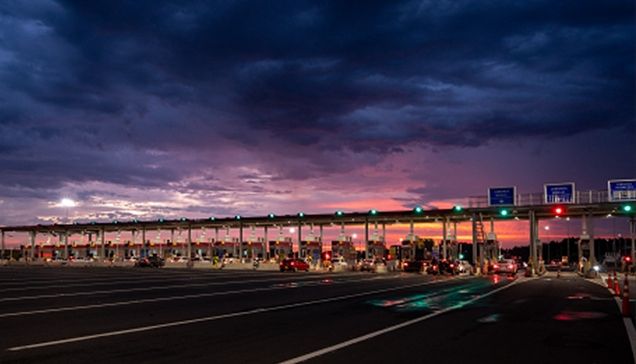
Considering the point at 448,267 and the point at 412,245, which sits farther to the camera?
the point at 412,245

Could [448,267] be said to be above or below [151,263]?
A: above

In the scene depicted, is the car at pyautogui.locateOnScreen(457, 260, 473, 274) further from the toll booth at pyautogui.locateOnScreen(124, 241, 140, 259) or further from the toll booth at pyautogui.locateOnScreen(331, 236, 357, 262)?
the toll booth at pyautogui.locateOnScreen(124, 241, 140, 259)

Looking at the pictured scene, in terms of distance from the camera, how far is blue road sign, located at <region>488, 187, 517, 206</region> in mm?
61719

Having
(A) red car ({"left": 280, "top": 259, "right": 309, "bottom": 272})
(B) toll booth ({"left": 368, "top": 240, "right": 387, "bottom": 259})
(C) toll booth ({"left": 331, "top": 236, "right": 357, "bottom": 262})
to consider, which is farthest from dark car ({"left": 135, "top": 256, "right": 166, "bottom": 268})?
(B) toll booth ({"left": 368, "top": 240, "right": 387, "bottom": 259})

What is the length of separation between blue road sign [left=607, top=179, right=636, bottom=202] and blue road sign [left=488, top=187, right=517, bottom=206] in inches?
344

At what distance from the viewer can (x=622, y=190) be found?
56.7 m

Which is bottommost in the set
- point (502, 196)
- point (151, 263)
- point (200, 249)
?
point (200, 249)

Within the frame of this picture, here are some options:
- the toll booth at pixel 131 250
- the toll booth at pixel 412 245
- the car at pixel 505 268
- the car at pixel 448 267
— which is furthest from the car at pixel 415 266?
the toll booth at pixel 131 250

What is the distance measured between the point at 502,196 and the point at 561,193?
5.49m

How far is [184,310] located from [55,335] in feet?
19.7

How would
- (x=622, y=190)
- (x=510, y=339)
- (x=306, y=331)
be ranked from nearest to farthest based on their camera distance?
(x=510, y=339) < (x=306, y=331) < (x=622, y=190)

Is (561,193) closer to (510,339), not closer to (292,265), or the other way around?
(292,265)

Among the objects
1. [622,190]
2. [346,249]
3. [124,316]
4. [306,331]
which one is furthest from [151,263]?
[306,331]

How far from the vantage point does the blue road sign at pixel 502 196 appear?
61719 millimetres
